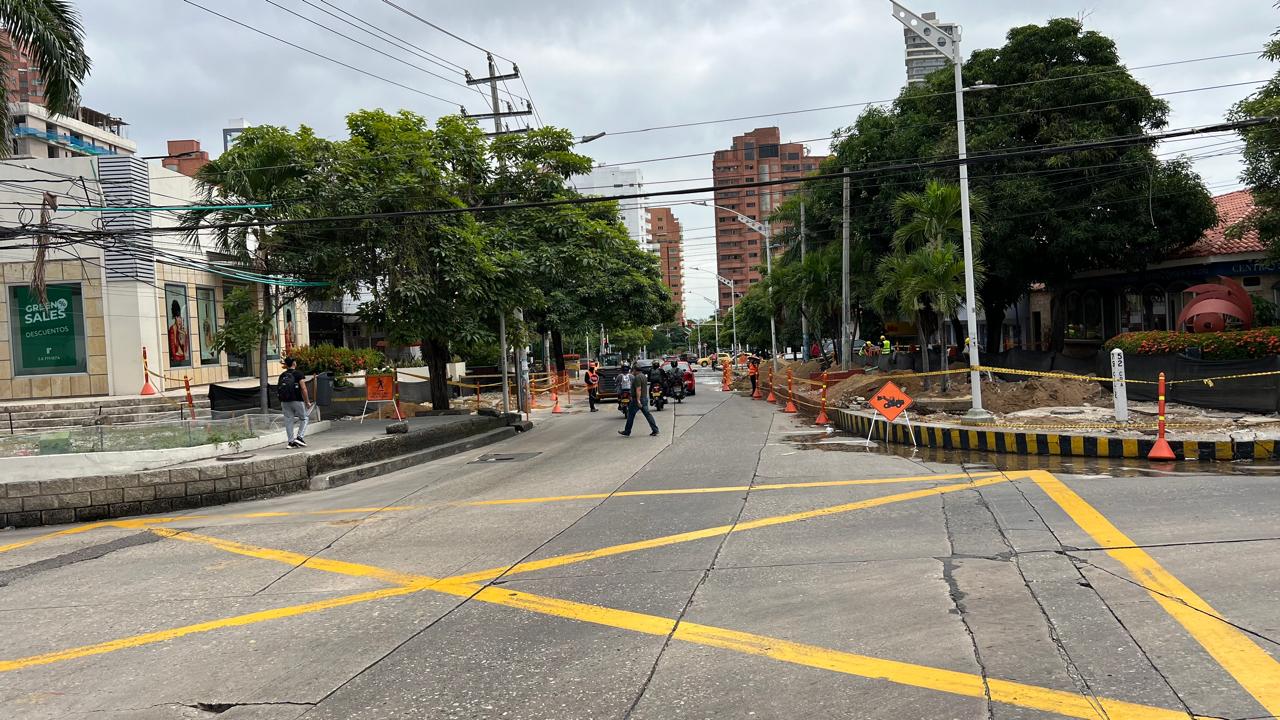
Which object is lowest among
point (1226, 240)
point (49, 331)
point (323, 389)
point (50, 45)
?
point (323, 389)

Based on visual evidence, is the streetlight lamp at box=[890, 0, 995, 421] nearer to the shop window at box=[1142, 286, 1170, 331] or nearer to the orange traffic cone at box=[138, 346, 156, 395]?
the shop window at box=[1142, 286, 1170, 331]

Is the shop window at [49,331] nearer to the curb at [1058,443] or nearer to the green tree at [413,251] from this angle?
the green tree at [413,251]

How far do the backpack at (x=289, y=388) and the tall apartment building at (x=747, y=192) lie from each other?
137739mm

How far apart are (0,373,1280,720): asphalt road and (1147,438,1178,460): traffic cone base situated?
201cm

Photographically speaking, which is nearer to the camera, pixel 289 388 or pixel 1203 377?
pixel 289 388

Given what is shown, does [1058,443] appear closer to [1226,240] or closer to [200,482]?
[200,482]

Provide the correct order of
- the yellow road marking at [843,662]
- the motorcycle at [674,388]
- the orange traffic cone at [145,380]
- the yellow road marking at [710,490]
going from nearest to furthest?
the yellow road marking at [843,662], the yellow road marking at [710,490], the orange traffic cone at [145,380], the motorcycle at [674,388]

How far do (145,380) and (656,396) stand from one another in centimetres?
1512

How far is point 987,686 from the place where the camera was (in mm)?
4785

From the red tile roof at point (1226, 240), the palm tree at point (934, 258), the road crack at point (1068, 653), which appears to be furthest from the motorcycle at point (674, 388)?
the road crack at point (1068, 653)

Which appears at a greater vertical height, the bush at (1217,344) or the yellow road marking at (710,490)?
the bush at (1217,344)

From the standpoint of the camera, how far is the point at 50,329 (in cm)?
2614

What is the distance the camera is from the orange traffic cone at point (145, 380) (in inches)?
1006

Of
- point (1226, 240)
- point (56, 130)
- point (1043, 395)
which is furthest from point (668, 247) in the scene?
point (1043, 395)
